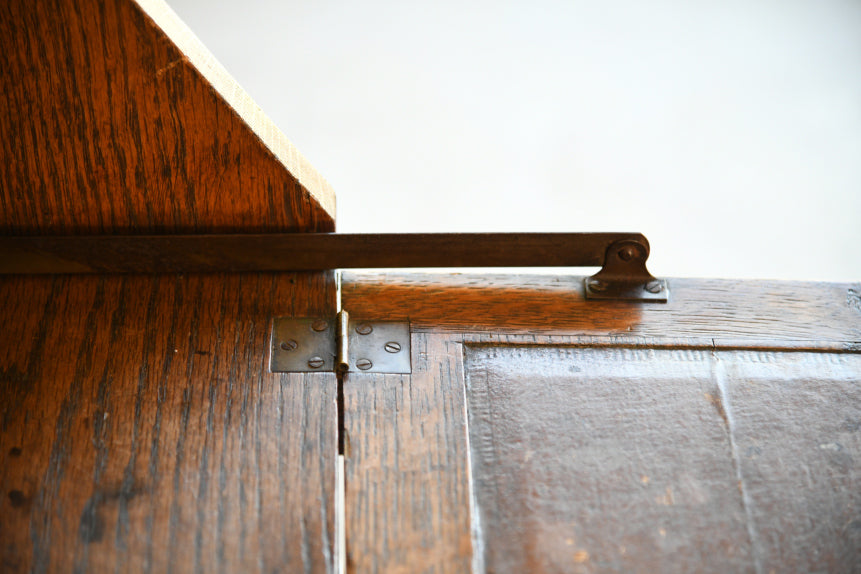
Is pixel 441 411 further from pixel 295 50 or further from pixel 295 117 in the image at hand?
pixel 295 50

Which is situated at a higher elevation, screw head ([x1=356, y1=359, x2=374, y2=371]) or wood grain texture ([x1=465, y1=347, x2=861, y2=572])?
screw head ([x1=356, y1=359, x2=374, y2=371])

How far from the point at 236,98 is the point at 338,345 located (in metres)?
0.26

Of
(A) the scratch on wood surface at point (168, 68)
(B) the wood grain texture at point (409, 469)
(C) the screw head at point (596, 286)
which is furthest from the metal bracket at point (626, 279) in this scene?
(A) the scratch on wood surface at point (168, 68)

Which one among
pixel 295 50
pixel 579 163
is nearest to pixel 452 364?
pixel 579 163

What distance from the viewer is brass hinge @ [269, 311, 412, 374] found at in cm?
66

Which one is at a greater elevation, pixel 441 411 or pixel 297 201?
pixel 297 201

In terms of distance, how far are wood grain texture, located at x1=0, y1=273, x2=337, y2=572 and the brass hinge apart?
0.04 ft

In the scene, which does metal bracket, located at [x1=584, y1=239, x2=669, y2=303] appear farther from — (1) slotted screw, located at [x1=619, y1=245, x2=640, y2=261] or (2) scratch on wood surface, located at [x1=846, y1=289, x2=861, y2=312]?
(2) scratch on wood surface, located at [x1=846, y1=289, x2=861, y2=312]

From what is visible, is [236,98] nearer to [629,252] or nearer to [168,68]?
[168,68]

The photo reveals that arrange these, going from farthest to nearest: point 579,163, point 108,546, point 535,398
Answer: point 579,163 → point 535,398 → point 108,546

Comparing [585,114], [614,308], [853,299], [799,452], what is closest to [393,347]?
[614,308]

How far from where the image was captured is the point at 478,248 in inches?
28.0

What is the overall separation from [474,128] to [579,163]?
0.60ft

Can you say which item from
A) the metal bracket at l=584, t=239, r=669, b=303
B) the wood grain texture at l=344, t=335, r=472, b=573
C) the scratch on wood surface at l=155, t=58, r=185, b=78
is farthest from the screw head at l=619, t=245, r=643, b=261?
the scratch on wood surface at l=155, t=58, r=185, b=78
